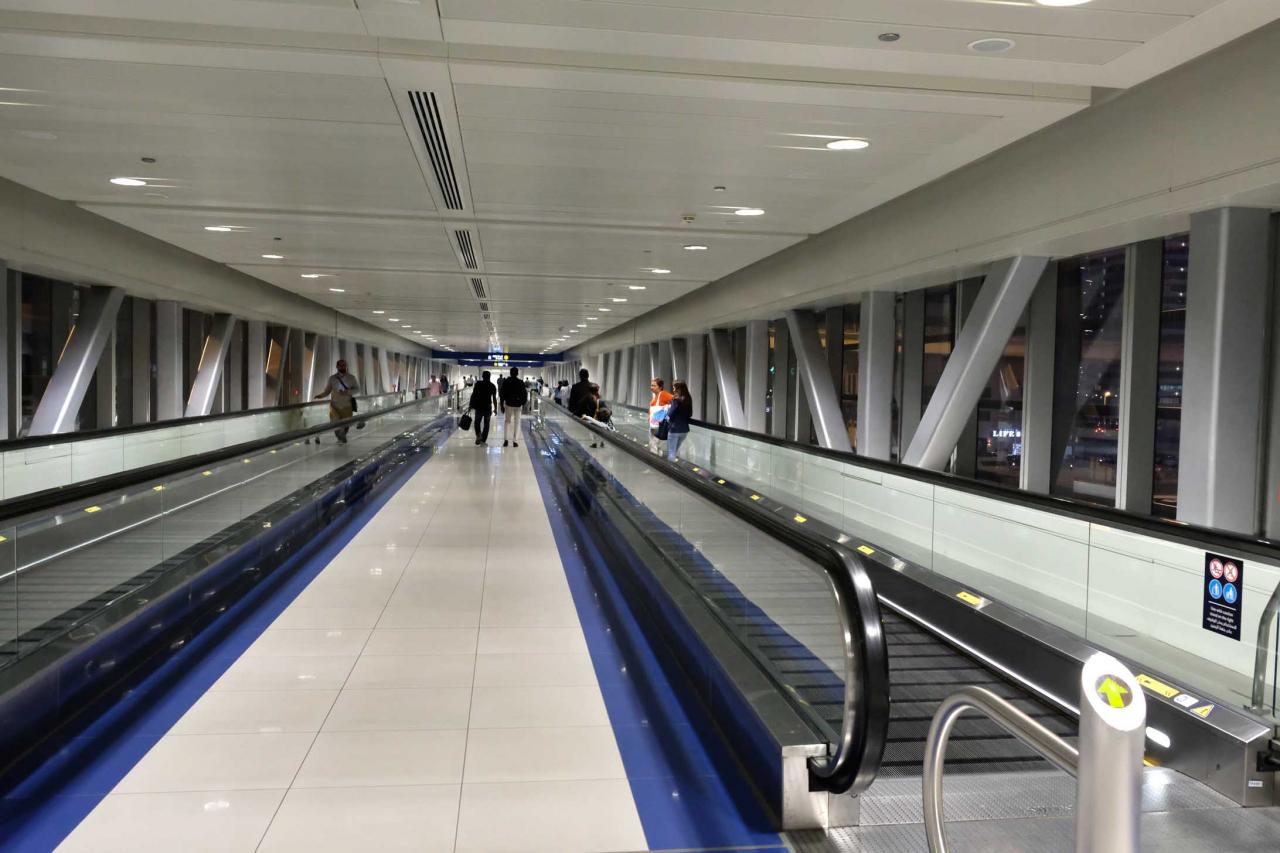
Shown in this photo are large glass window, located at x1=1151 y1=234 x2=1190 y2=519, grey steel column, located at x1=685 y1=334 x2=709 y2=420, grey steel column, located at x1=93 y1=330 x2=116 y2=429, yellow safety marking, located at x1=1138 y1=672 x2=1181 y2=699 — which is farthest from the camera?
grey steel column, located at x1=685 y1=334 x2=709 y2=420

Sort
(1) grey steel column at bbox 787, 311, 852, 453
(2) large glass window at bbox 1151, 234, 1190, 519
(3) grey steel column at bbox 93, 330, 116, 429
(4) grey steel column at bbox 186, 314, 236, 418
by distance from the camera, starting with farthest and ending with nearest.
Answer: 1. (4) grey steel column at bbox 186, 314, 236, 418
2. (3) grey steel column at bbox 93, 330, 116, 429
3. (1) grey steel column at bbox 787, 311, 852, 453
4. (2) large glass window at bbox 1151, 234, 1190, 519

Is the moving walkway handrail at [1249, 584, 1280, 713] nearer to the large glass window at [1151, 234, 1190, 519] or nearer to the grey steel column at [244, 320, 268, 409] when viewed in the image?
the large glass window at [1151, 234, 1190, 519]

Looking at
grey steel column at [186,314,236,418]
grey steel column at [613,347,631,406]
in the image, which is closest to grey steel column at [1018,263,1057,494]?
grey steel column at [186,314,236,418]

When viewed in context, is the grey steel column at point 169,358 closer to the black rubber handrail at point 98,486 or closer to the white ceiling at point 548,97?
the white ceiling at point 548,97

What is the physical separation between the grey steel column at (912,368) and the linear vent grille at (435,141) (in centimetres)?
719

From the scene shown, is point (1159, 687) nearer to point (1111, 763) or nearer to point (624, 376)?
point (1111, 763)

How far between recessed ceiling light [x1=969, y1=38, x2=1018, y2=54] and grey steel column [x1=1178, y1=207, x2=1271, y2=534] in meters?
2.16

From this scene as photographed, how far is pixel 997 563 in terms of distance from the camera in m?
6.10

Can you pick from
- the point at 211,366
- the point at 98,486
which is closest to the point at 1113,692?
the point at 98,486

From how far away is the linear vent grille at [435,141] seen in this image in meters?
6.32

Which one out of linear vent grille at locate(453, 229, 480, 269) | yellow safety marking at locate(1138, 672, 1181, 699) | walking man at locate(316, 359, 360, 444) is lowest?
yellow safety marking at locate(1138, 672, 1181, 699)

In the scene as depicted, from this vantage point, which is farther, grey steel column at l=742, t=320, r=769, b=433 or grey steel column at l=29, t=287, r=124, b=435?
grey steel column at l=742, t=320, r=769, b=433

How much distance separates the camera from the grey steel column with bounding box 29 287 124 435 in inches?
534

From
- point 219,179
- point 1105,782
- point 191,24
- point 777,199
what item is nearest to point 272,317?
point 219,179
